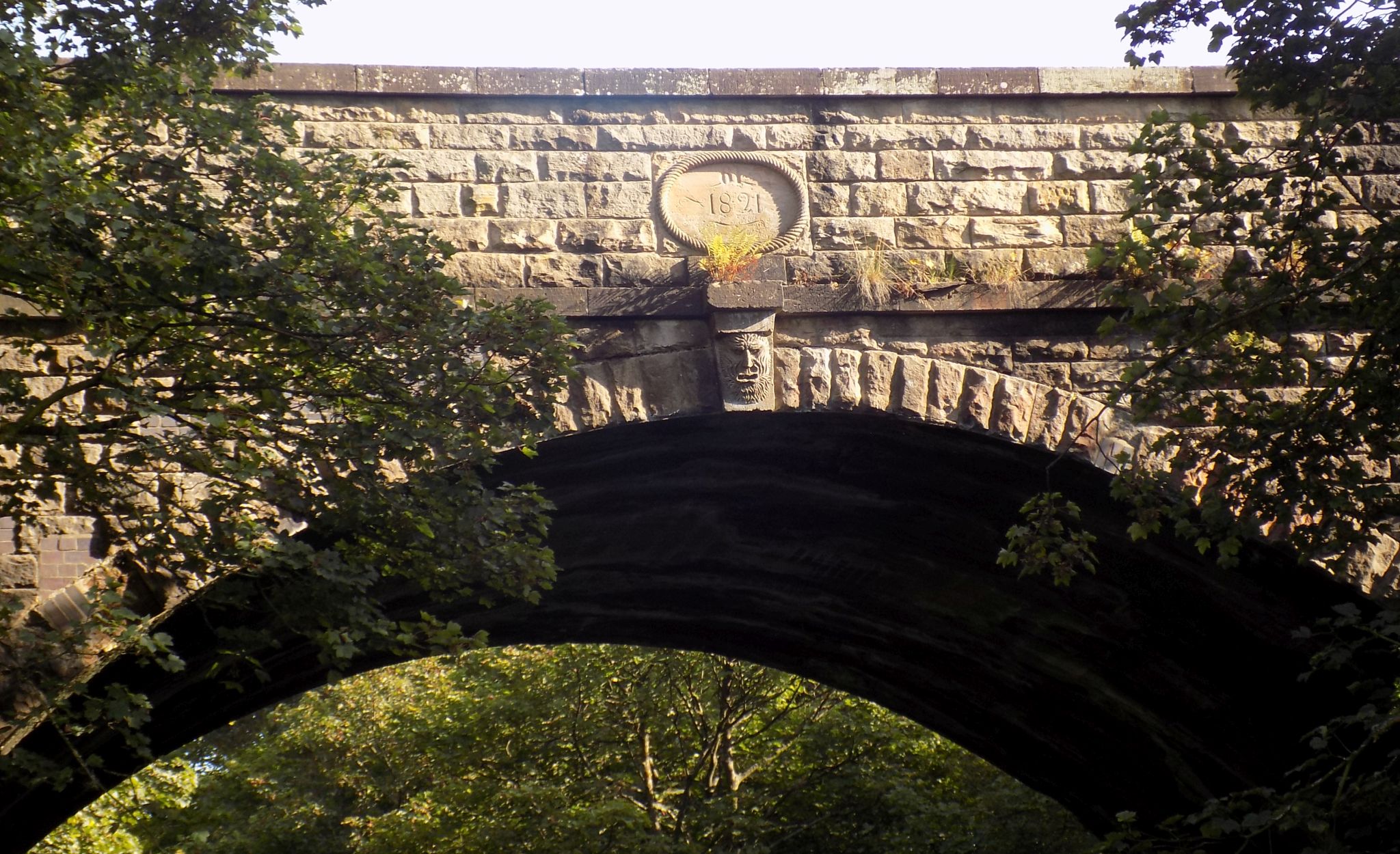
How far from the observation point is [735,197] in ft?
23.9

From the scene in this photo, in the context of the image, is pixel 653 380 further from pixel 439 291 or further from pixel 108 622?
pixel 108 622

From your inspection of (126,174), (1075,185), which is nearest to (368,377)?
(126,174)

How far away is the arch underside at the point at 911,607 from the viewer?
7.65 meters

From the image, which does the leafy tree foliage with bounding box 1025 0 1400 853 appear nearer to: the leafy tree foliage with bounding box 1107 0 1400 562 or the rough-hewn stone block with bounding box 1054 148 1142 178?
the leafy tree foliage with bounding box 1107 0 1400 562

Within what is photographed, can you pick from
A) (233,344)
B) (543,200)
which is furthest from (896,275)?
(233,344)

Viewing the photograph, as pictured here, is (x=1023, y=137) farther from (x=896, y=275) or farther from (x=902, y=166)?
(x=896, y=275)

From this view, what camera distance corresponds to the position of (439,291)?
5285 mm

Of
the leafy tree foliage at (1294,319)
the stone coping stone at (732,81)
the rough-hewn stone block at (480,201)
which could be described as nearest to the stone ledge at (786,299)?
→ the rough-hewn stone block at (480,201)

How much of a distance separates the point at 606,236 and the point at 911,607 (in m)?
3.62

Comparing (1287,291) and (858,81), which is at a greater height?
(858,81)

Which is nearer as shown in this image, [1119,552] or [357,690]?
[1119,552]

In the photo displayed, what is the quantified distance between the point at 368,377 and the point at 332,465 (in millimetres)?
330

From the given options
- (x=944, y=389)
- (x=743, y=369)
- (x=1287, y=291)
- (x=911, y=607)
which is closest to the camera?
(x=1287, y=291)

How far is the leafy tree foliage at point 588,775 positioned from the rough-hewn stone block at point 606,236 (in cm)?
698
